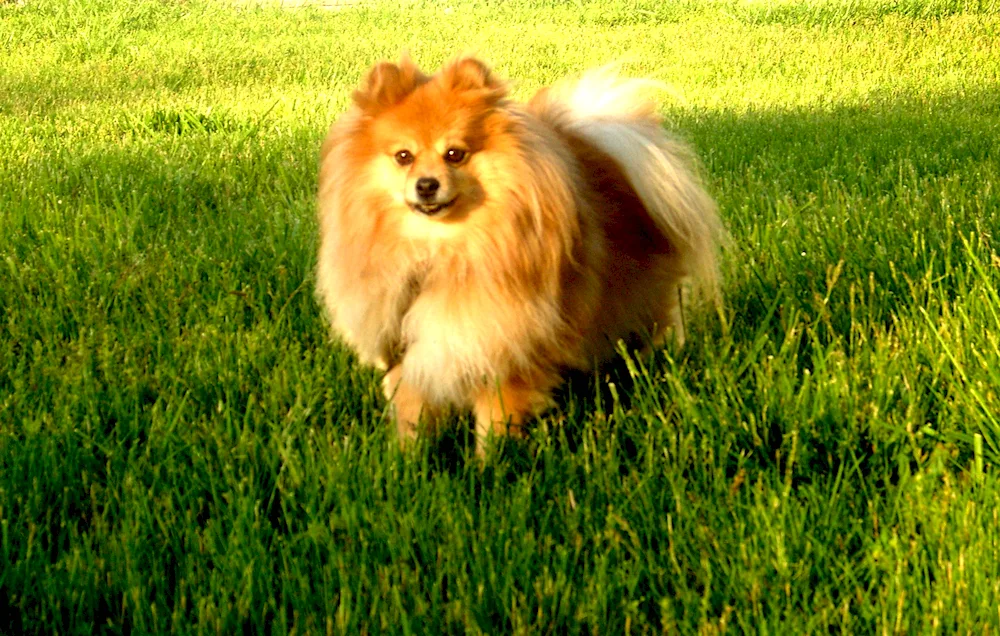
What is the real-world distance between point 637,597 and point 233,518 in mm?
949

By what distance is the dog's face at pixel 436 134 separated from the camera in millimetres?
3021

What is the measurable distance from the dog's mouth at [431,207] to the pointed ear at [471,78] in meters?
0.33

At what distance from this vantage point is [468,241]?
306 cm

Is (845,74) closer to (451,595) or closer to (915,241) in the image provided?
(915,241)

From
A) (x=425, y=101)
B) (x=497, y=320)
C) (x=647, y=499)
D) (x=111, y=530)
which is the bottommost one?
(x=111, y=530)

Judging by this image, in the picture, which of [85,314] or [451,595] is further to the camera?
[85,314]

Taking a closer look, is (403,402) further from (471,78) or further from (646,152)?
(646,152)

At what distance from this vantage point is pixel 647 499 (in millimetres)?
2555

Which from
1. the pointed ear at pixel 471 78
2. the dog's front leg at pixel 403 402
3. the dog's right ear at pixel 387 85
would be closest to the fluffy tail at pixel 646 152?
the pointed ear at pixel 471 78

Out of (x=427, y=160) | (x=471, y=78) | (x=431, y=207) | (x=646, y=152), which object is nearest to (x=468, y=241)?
(x=431, y=207)

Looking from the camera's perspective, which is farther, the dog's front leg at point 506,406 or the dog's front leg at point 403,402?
the dog's front leg at point 403,402

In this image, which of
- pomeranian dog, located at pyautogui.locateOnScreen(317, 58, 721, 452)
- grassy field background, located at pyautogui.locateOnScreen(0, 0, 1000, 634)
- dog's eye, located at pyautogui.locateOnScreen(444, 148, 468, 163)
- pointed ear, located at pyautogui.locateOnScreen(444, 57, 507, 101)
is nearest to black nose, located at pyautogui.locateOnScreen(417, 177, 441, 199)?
pomeranian dog, located at pyautogui.locateOnScreen(317, 58, 721, 452)

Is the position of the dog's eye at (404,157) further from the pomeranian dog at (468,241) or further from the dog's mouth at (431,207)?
the dog's mouth at (431,207)

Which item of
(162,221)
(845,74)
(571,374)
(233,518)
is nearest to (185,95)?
(162,221)
